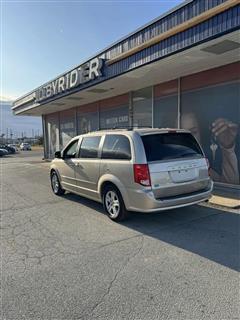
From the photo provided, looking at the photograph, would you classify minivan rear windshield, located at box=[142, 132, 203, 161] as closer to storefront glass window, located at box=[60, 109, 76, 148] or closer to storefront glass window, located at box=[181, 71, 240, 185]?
storefront glass window, located at box=[181, 71, 240, 185]

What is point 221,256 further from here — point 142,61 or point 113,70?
point 113,70

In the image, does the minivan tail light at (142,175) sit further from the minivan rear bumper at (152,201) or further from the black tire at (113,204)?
the black tire at (113,204)

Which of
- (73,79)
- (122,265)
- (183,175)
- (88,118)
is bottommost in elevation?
(122,265)

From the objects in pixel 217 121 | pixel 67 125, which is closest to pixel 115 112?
pixel 217 121

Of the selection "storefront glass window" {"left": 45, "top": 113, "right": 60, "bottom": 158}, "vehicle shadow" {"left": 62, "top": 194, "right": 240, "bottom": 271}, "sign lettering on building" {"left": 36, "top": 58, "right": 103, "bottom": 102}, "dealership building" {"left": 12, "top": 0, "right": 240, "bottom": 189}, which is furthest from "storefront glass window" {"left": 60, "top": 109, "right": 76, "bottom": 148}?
"vehicle shadow" {"left": 62, "top": 194, "right": 240, "bottom": 271}

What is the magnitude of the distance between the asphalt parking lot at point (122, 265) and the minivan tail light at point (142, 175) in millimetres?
893

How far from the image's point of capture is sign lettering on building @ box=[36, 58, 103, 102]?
10.0 m

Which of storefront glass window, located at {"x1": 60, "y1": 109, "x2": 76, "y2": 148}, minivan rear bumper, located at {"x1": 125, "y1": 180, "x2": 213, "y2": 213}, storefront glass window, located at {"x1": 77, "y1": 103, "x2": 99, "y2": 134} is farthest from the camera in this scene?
storefront glass window, located at {"x1": 60, "y1": 109, "x2": 76, "y2": 148}

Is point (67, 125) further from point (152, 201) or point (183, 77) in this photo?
point (152, 201)

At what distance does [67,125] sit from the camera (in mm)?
18812

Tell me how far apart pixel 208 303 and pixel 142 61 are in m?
6.60

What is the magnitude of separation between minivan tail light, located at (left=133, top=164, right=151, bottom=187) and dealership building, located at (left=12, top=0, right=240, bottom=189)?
10.4ft

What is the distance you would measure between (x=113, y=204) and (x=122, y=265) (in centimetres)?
200

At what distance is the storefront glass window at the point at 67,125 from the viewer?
1788 centimetres
